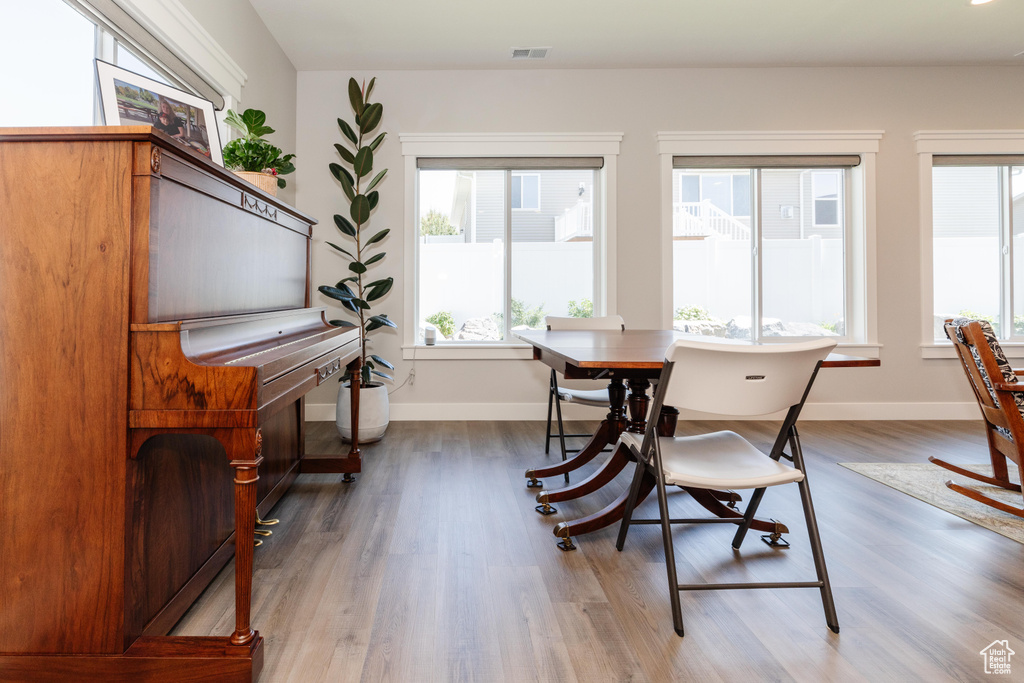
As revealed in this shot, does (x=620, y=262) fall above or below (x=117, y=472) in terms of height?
above

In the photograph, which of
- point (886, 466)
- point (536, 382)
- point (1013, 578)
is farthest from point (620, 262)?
point (1013, 578)

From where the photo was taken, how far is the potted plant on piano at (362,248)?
3.59 meters

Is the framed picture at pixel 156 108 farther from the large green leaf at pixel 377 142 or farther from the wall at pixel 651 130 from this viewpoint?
the wall at pixel 651 130

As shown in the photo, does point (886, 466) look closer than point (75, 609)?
No

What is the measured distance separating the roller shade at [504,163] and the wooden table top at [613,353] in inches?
70.0

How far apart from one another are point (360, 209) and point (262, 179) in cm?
164

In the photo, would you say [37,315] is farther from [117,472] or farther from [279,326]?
[279,326]

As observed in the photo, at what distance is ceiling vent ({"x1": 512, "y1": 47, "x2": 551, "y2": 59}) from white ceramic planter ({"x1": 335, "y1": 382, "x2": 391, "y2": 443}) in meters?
2.63

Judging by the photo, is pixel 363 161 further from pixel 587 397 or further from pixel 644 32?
pixel 587 397

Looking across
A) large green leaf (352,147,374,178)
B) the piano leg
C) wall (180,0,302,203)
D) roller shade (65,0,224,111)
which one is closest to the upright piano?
the piano leg

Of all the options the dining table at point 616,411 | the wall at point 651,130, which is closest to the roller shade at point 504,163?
the wall at point 651,130

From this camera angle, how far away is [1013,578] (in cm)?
177

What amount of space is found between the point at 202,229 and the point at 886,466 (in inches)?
138

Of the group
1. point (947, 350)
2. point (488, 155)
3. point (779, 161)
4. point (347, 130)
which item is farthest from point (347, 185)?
point (947, 350)
